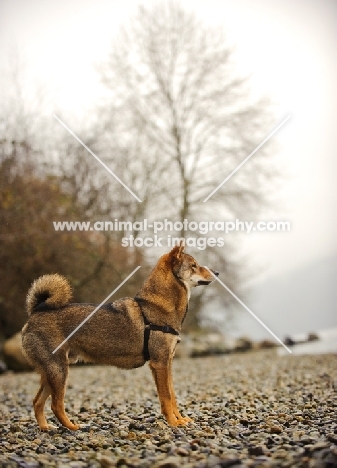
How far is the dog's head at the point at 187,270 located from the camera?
6.79m

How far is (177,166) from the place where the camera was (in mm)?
19109

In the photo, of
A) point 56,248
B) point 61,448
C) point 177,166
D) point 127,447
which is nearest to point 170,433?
point 127,447

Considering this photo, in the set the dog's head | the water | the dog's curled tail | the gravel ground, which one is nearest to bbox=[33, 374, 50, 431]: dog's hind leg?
the gravel ground

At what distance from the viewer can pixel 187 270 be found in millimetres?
6809

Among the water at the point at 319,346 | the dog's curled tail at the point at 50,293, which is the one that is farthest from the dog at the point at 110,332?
the water at the point at 319,346

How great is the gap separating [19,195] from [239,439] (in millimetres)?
12639

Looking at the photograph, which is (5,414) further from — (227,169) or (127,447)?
(227,169)

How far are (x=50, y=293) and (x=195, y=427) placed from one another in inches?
85.6

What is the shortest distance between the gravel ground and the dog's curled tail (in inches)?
55.3

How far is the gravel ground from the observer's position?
461 cm

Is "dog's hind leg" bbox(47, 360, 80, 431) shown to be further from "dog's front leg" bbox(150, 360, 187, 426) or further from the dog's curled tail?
"dog's front leg" bbox(150, 360, 187, 426)

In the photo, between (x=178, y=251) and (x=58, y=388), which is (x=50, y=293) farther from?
(x=178, y=251)

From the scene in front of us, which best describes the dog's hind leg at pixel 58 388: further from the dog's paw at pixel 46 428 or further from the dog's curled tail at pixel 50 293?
the dog's curled tail at pixel 50 293

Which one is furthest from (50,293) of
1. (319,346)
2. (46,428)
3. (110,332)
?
(319,346)
